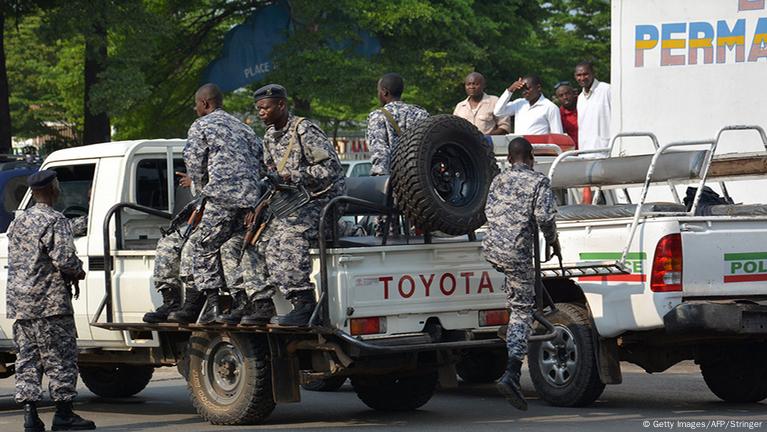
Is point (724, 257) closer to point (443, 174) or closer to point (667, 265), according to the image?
point (667, 265)

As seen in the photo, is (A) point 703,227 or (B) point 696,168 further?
(B) point 696,168

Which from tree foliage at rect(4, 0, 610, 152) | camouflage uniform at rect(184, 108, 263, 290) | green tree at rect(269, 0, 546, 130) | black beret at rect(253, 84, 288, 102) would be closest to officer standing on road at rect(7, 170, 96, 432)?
camouflage uniform at rect(184, 108, 263, 290)

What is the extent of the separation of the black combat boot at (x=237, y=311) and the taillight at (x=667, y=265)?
112 inches

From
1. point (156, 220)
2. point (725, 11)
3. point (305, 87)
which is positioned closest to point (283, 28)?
point (305, 87)

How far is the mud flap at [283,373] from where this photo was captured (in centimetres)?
952

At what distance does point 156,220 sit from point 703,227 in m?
4.27

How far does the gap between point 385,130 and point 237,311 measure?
1.90 metres

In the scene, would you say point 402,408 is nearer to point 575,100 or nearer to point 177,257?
point 177,257

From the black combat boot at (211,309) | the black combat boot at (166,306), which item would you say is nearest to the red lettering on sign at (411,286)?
the black combat boot at (211,309)

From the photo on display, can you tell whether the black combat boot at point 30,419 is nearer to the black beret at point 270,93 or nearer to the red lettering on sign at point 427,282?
the black beret at point 270,93

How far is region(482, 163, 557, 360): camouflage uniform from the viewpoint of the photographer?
9.84 m

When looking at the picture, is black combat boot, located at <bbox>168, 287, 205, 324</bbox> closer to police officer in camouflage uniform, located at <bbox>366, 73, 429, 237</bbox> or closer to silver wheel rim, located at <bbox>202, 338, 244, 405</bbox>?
silver wheel rim, located at <bbox>202, 338, 244, 405</bbox>

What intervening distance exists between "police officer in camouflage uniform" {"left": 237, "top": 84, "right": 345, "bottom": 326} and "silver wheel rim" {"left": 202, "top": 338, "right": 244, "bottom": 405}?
0.53 metres

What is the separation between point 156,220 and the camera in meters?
11.2
